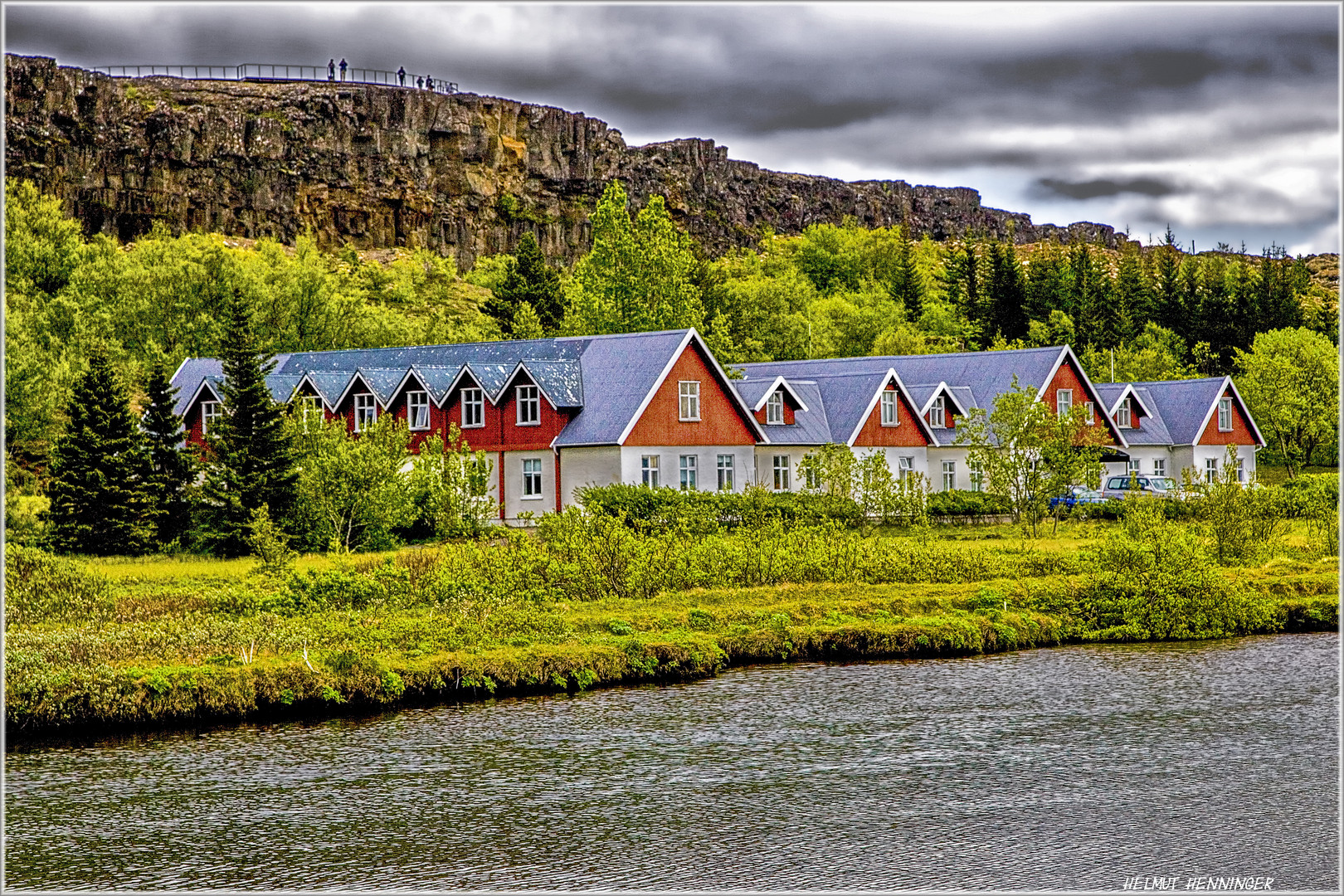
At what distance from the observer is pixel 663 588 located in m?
32.6

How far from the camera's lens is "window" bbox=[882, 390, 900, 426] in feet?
192

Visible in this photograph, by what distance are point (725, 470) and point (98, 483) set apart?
21854mm

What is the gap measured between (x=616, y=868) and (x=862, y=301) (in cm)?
9287

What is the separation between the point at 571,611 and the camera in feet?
97.0

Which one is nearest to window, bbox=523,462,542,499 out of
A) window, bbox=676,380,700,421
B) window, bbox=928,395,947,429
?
window, bbox=676,380,700,421

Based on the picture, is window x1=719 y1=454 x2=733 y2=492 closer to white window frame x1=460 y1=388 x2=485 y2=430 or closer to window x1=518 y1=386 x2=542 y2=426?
window x1=518 y1=386 x2=542 y2=426

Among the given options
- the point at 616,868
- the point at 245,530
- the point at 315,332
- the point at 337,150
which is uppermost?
the point at 337,150

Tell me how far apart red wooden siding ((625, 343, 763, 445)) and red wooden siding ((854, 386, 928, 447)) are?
5339mm

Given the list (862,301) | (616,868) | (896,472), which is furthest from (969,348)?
(616,868)

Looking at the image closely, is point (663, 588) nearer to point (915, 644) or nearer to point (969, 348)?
point (915, 644)

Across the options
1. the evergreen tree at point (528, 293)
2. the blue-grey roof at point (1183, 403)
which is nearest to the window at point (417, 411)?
the evergreen tree at point (528, 293)

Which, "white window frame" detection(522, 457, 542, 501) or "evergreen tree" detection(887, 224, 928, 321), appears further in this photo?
"evergreen tree" detection(887, 224, 928, 321)

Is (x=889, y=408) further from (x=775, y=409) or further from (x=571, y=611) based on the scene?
(x=571, y=611)

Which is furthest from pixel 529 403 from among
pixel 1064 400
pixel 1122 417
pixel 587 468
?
pixel 1122 417
